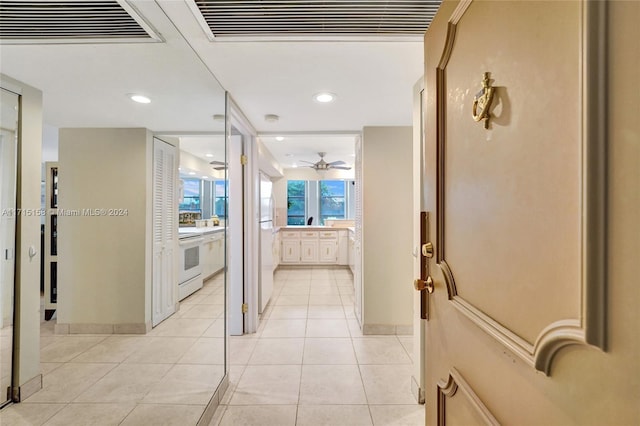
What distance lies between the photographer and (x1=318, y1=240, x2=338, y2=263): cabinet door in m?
6.01

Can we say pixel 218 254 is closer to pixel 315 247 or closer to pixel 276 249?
pixel 276 249

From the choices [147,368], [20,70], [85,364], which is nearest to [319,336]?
[147,368]

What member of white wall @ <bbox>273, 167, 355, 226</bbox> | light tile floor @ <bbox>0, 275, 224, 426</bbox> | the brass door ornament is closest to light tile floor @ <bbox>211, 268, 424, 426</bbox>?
light tile floor @ <bbox>0, 275, 224, 426</bbox>

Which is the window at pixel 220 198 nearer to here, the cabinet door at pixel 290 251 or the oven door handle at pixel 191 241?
the oven door handle at pixel 191 241

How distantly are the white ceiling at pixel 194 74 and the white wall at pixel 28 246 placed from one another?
0.04m

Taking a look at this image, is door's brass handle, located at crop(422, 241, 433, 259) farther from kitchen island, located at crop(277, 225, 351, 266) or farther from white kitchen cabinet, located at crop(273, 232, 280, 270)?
kitchen island, located at crop(277, 225, 351, 266)

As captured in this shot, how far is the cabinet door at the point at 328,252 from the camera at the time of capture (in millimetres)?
6008

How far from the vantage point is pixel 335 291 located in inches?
174

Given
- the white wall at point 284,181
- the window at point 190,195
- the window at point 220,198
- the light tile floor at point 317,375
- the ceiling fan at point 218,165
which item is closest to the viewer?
the window at point 190,195

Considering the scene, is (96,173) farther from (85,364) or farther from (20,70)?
(85,364)

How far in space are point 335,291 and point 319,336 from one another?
1.64 metres

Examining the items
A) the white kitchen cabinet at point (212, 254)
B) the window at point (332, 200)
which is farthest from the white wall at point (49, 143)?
the window at point (332, 200)

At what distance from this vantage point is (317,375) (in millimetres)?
2113

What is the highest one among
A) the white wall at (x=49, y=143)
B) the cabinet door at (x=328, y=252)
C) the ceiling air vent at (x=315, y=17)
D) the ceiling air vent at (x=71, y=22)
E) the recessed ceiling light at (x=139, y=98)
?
the ceiling air vent at (x=315, y=17)
